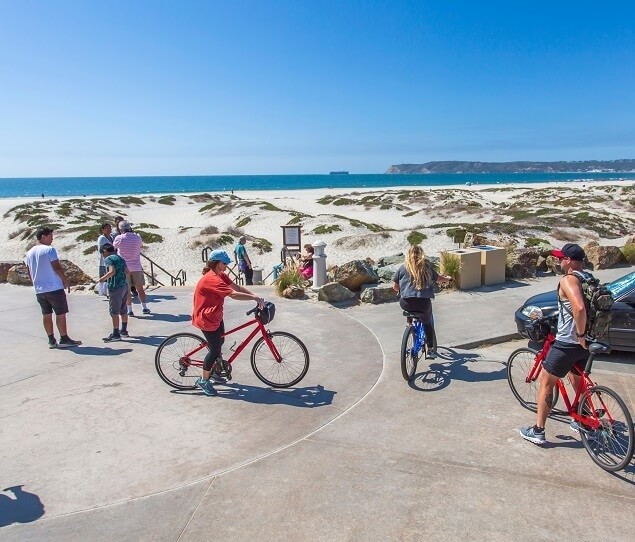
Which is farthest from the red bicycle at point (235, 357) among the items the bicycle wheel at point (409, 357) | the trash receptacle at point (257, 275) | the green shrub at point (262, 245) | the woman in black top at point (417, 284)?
the green shrub at point (262, 245)

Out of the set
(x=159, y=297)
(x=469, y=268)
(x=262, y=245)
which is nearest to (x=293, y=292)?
(x=159, y=297)

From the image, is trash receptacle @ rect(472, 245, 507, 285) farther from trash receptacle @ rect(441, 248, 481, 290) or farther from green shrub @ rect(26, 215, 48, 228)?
green shrub @ rect(26, 215, 48, 228)

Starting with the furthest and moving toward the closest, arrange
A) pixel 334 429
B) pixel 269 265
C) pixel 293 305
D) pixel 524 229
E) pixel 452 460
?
pixel 524 229
pixel 269 265
pixel 293 305
pixel 334 429
pixel 452 460

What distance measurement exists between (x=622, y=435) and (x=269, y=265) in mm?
20128

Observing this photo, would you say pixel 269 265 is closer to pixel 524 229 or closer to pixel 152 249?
pixel 152 249

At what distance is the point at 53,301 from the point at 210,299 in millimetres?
3409

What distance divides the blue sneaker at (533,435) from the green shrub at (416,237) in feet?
70.7

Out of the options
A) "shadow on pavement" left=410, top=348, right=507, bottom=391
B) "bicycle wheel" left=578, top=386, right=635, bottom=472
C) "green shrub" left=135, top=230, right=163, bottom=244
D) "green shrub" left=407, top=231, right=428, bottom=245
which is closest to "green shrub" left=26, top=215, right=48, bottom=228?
"green shrub" left=135, top=230, right=163, bottom=244

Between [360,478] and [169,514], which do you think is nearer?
[169,514]

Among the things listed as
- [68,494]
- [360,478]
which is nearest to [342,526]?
[360,478]

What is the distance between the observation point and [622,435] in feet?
13.4

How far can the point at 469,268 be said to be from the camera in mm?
10914

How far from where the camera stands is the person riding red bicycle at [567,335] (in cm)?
398

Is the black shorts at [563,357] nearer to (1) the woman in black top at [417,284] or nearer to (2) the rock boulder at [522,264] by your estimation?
(1) the woman in black top at [417,284]
